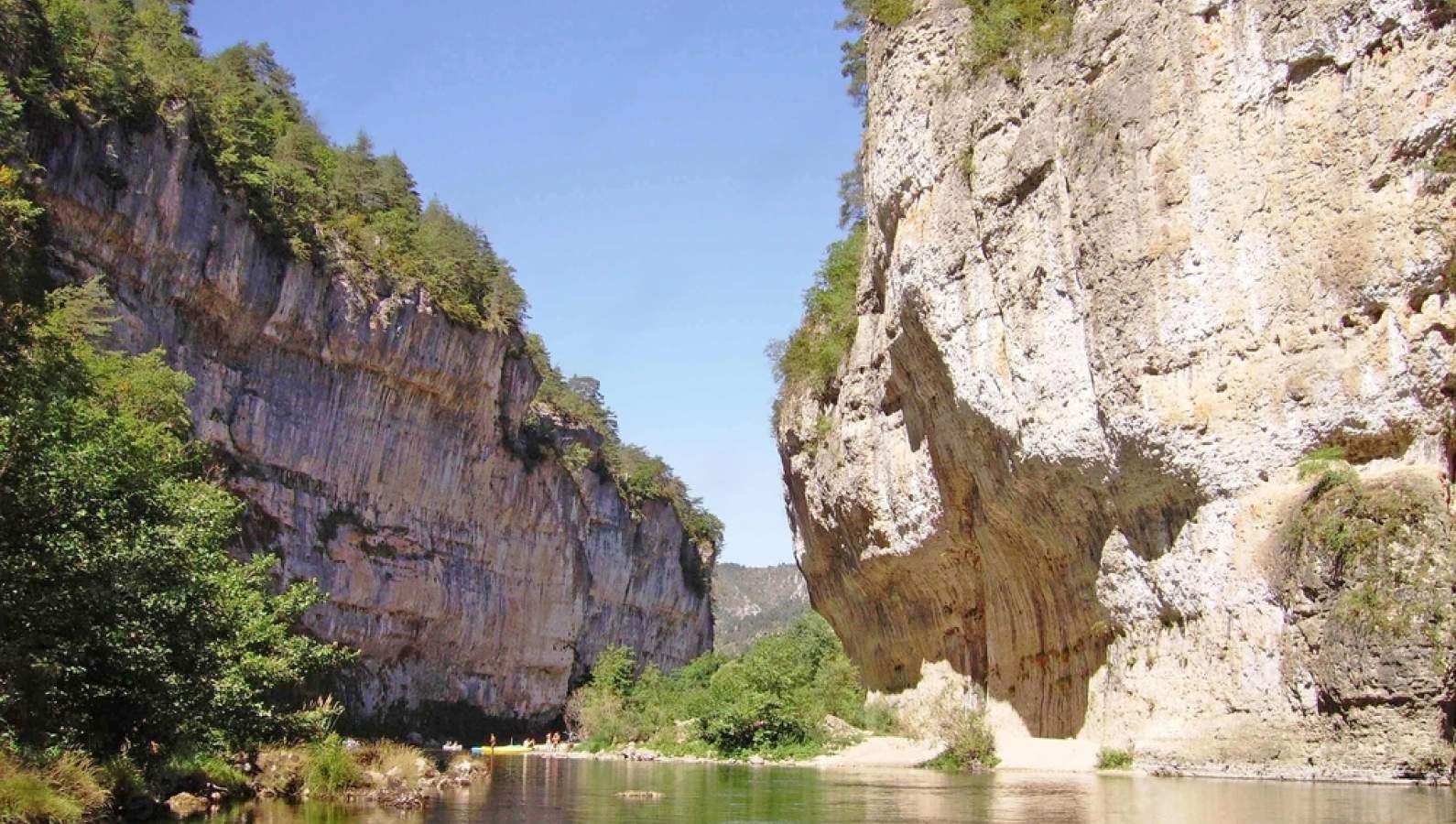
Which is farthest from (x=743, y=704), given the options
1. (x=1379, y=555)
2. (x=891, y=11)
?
(x=1379, y=555)

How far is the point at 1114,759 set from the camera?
2188 centimetres

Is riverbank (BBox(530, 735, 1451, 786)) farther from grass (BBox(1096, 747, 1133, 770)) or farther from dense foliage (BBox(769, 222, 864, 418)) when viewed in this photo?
dense foliage (BBox(769, 222, 864, 418))

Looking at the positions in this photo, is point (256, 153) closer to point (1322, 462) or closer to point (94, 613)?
point (94, 613)

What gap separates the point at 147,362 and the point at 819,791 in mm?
19847

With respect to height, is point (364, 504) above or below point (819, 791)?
above

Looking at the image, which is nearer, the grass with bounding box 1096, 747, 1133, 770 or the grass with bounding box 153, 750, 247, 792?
the grass with bounding box 153, 750, 247, 792

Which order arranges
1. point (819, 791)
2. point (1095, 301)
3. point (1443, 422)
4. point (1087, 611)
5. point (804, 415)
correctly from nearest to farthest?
1. point (1443, 422)
2. point (819, 791)
3. point (1095, 301)
4. point (1087, 611)
5. point (804, 415)

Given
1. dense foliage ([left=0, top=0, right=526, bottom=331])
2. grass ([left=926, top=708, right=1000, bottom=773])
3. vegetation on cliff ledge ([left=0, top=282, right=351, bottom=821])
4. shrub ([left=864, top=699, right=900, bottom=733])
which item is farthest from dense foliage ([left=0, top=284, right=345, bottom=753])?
shrub ([left=864, top=699, right=900, bottom=733])

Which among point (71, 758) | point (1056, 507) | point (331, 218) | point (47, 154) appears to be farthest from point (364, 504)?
point (71, 758)

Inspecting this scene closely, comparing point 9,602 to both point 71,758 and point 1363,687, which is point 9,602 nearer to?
point 71,758

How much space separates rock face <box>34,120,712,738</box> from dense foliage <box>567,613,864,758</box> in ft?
20.4

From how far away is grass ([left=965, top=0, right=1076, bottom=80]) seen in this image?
26656mm

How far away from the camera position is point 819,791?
2097cm

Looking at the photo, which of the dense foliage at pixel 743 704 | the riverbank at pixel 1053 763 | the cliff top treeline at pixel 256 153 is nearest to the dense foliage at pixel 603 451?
the cliff top treeline at pixel 256 153
